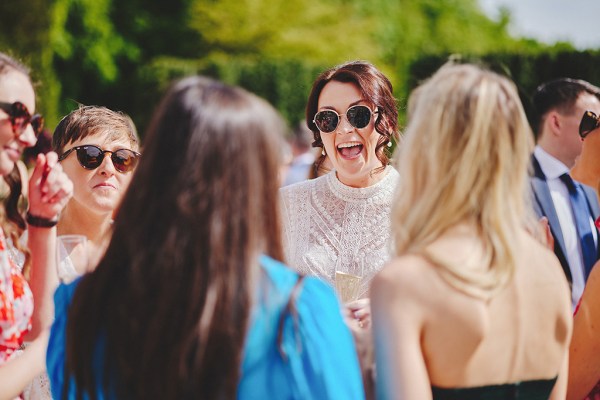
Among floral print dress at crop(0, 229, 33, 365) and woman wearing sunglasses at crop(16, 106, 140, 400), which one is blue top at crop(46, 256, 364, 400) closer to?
Result: floral print dress at crop(0, 229, 33, 365)

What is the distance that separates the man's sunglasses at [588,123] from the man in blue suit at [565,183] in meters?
0.33

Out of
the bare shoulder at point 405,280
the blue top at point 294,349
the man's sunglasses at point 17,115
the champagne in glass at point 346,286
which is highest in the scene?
the man's sunglasses at point 17,115

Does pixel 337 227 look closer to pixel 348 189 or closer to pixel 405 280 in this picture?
pixel 348 189

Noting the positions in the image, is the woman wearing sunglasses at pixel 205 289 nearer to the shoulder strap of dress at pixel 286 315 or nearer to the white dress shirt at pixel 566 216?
the shoulder strap of dress at pixel 286 315

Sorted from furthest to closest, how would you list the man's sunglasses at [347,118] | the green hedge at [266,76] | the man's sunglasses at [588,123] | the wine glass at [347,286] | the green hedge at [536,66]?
the green hedge at [266,76] < the green hedge at [536,66] < the man's sunglasses at [588,123] < the man's sunglasses at [347,118] < the wine glass at [347,286]

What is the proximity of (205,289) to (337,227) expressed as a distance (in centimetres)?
214

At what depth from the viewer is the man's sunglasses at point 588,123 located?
14.1ft

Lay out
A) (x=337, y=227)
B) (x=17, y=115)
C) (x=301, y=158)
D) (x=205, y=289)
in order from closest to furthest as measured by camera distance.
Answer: (x=205, y=289) < (x=17, y=115) < (x=337, y=227) < (x=301, y=158)

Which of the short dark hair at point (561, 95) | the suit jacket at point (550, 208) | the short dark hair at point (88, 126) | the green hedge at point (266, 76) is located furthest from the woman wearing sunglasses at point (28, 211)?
the green hedge at point (266, 76)

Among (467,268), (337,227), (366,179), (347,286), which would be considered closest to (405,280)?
(467,268)

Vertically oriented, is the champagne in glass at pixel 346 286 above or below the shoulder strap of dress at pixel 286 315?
below

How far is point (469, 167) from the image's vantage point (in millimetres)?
1949

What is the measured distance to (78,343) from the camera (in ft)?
5.92

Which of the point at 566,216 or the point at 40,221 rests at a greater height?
the point at 40,221
